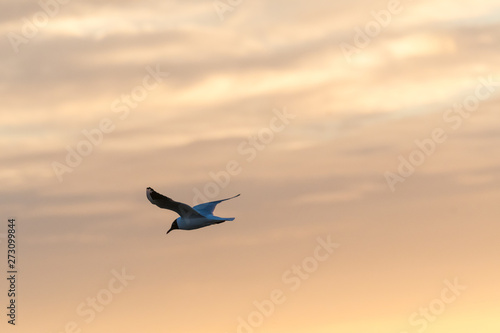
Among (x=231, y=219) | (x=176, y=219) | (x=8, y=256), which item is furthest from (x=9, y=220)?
(x=231, y=219)

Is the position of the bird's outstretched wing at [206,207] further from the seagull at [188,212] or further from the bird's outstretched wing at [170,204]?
the bird's outstretched wing at [170,204]

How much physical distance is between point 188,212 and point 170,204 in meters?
2.13

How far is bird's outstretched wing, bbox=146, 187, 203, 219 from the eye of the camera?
58.4 metres

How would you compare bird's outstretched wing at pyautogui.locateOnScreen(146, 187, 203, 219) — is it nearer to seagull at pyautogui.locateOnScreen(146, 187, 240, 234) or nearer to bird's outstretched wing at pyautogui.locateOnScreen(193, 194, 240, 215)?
seagull at pyautogui.locateOnScreen(146, 187, 240, 234)

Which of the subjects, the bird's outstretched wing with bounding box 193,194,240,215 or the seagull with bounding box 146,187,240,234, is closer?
the seagull with bounding box 146,187,240,234

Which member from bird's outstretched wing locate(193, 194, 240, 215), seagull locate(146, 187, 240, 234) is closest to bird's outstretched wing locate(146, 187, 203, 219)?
seagull locate(146, 187, 240, 234)

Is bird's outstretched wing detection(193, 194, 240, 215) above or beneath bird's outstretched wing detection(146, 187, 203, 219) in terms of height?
beneath

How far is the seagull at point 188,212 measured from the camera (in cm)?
5881

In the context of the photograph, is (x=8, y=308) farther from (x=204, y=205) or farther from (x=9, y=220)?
(x=204, y=205)

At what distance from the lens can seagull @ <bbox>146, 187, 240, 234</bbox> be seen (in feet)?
193

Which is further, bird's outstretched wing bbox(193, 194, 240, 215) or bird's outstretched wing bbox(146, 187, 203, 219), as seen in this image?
bird's outstretched wing bbox(193, 194, 240, 215)

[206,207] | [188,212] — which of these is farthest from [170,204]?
[206,207]

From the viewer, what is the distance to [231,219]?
5741 cm

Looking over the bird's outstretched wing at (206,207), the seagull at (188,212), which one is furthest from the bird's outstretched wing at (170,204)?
the bird's outstretched wing at (206,207)
